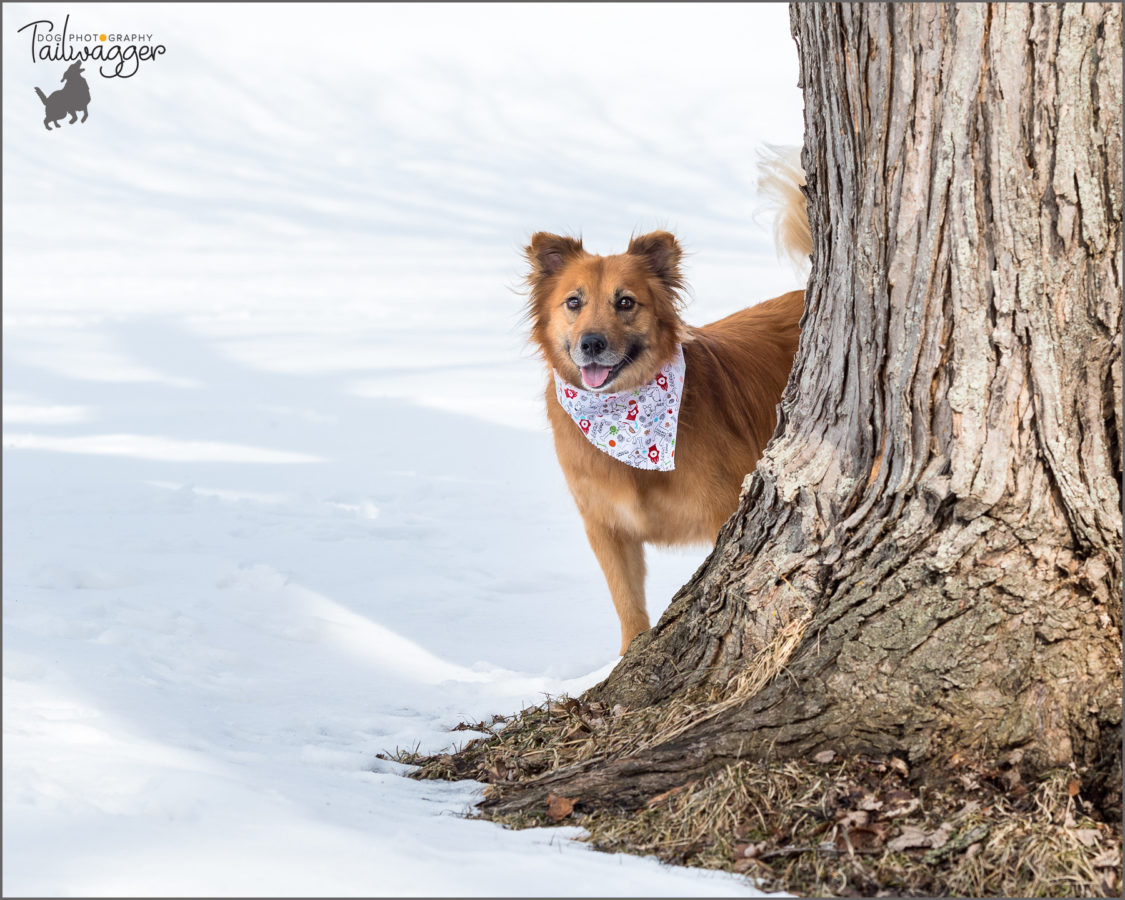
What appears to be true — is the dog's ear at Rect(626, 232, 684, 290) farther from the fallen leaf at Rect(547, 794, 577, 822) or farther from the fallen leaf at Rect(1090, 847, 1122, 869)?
the fallen leaf at Rect(1090, 847, 1122, 869)

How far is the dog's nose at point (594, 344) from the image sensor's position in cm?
455

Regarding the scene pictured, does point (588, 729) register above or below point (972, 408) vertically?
below

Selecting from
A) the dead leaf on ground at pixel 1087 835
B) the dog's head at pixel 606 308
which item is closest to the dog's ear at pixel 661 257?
the dog's head at pixel 606 308

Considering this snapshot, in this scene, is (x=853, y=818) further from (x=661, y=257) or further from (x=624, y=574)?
(x=661, y=257)

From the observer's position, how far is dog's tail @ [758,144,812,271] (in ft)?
16.9

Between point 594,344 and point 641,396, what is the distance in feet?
1.14

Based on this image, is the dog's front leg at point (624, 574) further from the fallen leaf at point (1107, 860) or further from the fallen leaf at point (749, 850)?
the fallen leaf at point (1107, 860)

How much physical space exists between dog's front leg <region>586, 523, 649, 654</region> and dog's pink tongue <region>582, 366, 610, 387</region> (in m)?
0.66

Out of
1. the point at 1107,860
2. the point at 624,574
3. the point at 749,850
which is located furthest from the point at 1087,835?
the point at 624,574

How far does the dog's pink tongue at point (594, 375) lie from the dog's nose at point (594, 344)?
0.08m

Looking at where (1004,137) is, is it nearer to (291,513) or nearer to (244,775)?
(244,775)

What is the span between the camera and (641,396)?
439 centimetres

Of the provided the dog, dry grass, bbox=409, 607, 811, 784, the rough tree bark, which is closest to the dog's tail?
the dog

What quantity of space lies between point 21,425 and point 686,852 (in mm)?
8448
